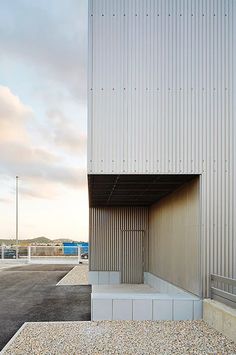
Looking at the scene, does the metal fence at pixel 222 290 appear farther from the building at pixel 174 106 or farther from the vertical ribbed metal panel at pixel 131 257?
the vertical ribbed metal panel at pixel 131 257

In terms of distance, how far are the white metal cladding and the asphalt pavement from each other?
1.99 m

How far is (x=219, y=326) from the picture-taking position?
6773 mm

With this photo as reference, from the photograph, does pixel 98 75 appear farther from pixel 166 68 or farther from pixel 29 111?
pixel 29 111

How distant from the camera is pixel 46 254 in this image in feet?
89.4

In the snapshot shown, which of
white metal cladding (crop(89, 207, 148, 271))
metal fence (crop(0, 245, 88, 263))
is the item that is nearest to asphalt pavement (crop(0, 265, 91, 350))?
white metal cladding (crop(89, 207, 148, 271))

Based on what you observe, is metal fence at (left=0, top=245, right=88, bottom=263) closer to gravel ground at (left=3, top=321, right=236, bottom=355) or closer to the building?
the building

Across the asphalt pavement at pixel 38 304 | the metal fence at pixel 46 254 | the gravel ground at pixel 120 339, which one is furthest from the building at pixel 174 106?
the metal fence at pixel 46 254

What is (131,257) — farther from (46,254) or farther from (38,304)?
(46,254)

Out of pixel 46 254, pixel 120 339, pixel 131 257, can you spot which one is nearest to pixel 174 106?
pixel 120 339

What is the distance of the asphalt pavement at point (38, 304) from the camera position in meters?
8.05

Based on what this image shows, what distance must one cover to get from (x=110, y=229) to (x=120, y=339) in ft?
29.8

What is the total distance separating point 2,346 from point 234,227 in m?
4.86

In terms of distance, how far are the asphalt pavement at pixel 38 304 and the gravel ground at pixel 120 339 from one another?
509 millimetres

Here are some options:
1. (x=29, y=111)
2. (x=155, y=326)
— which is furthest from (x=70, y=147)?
(x=155, y=326)
